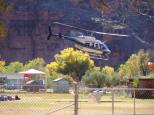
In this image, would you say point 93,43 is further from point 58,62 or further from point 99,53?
point 58,62

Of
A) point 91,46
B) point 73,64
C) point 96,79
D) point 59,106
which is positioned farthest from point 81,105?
point 73,64

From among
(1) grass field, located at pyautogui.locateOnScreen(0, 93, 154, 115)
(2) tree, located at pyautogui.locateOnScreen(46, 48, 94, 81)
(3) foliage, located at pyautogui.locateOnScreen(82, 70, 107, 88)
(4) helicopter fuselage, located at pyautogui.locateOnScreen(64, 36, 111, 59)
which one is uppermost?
(2) tree, located at pyautogui.locateOnScreen(46, 48, 94, 81)

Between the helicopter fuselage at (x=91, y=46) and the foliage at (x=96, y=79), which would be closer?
the helicopter fuselage at (x=91, y=46)

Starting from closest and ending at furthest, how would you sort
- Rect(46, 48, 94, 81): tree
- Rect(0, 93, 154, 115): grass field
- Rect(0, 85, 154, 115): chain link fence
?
Rect(0, 85, 154, 115): chain link fence
Rect(0, 93, 154, 115): grass field
Rect(46, 48, 94, 81): tree

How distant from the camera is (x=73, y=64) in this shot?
11525 centimetres

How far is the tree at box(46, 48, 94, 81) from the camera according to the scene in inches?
4333

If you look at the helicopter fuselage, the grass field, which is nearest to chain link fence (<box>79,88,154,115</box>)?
the grass field

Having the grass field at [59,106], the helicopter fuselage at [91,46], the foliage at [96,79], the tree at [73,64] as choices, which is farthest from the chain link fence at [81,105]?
the tree at [73,64]

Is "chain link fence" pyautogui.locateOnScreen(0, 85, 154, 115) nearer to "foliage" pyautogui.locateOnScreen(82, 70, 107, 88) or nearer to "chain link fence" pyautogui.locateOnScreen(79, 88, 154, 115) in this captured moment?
"chain link fence" pyautogui.locateOnScreen(79, 88, 154, 115)

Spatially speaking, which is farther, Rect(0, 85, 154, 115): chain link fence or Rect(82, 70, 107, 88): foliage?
Rect(82, 70, 107, 88): foliage

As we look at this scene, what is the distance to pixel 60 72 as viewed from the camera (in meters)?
114

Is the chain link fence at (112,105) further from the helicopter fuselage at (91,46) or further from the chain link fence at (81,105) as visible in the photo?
the helicopter fuselage at (91,46)

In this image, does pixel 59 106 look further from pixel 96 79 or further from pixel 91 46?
pixel 96 79

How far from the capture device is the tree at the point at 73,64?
110062mm
